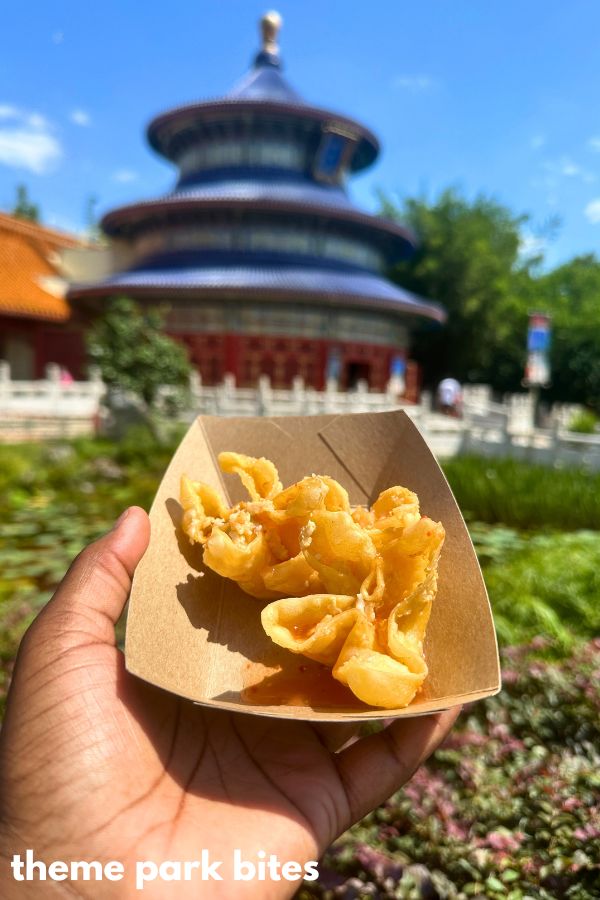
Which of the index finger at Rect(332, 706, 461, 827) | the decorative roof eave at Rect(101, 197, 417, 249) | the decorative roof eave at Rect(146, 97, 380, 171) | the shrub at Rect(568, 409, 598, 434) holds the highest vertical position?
the decorative roof eave at Rect(146, 97, 380, 171)

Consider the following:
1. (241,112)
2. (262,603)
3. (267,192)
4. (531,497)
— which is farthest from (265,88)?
(262,603)

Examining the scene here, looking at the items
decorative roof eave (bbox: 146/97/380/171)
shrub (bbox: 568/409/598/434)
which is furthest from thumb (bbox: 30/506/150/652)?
decorative roof eave (bbox: 146/97/380/171)

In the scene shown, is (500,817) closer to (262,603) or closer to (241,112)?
(262,603)

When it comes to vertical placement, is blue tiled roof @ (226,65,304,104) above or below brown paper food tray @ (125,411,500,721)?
above

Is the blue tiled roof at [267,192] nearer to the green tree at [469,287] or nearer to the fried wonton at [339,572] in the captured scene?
the green tree at [469,287]

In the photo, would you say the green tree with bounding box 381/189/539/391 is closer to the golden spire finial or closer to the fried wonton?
the golden spire finial

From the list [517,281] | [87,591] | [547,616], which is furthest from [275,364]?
[87,591]
